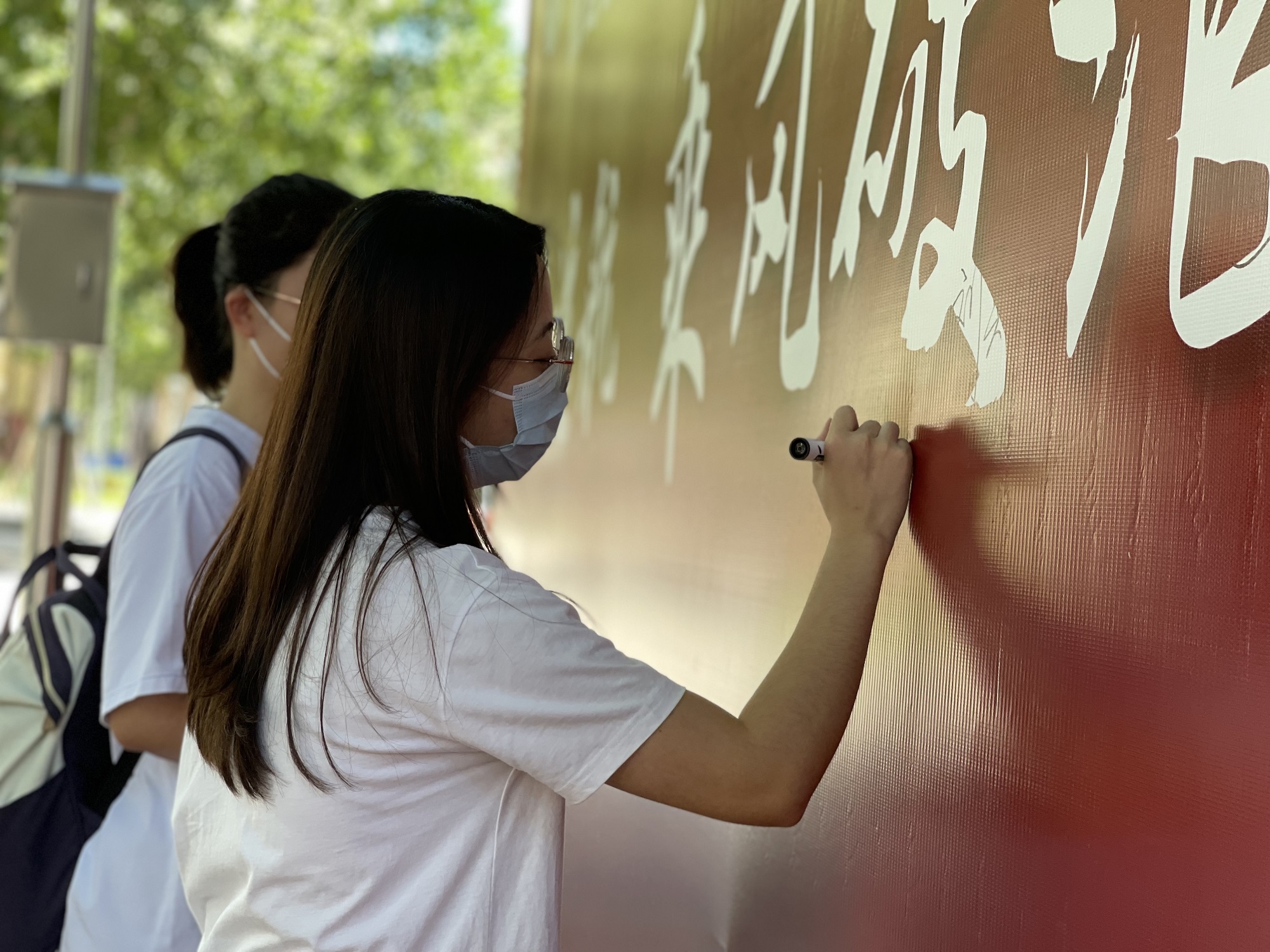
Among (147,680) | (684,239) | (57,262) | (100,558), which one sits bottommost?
(147,680)

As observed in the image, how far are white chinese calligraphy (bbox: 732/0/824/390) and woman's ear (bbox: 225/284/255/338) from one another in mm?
720

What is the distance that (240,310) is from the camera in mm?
2010

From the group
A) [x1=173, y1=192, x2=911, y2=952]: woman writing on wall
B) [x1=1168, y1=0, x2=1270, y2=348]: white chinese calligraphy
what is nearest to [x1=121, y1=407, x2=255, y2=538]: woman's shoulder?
[x1=173, y1=192, x2=911, y2=952]: woman writing on wall

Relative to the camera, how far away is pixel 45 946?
5.87 ft

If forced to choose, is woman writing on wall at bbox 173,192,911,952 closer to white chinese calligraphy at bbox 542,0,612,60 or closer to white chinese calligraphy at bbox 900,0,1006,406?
white chinese calligraphy at bbox 900,0,1006,406

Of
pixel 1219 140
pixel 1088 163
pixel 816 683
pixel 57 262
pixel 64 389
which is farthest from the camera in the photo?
pixel 64 389

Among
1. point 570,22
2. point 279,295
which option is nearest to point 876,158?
point 279,295

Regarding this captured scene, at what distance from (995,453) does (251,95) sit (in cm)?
1260

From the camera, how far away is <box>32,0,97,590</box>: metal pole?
5.23m

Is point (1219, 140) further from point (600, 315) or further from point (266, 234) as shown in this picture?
point (600, 315)

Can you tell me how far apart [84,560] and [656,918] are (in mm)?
7641

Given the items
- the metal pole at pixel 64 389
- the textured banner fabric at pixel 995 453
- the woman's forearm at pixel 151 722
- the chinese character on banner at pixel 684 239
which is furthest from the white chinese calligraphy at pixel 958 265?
the metal pole at pixel 64 389

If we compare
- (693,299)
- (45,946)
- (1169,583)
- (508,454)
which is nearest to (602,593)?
(693,299)

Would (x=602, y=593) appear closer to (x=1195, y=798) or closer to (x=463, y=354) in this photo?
(x=463, y=354)
